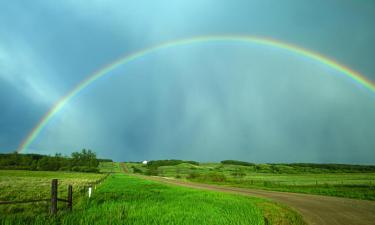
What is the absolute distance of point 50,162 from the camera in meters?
172

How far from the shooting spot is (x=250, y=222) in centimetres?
1341

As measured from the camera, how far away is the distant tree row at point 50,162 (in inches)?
6501

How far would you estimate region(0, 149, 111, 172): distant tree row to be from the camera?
165 meters

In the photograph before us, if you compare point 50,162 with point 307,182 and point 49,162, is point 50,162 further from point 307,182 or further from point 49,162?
point 307,182

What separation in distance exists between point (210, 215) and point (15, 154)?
189m

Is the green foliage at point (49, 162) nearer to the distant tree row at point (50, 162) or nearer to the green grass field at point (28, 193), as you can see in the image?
the distant tree row at point (50, 162)

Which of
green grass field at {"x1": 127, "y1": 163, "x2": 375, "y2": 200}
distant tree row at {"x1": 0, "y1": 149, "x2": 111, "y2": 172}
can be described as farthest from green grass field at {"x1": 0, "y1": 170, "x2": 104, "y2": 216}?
distant tree row at {"x1": 0, "y1": 149, "x2": 111, "y2": 172}

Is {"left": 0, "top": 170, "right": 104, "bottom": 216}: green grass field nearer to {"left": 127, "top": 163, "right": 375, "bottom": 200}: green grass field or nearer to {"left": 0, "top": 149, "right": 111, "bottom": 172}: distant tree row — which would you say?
{"left": 127, "top": 163, "right": 375, "bottom": 200}: green grass field

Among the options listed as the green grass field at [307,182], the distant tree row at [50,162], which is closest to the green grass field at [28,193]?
the green grass field at [307,182]

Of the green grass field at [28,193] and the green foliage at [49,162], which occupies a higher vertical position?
the green foliage at [49,162]

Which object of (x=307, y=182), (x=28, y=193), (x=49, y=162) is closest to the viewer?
(x=28, y=193)

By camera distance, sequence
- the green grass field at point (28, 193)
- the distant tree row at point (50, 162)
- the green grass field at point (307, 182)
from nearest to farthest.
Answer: the green grass field at point (28, 193)
the green grass field at point (307, 182)
the distant tree row at point (50, 162)

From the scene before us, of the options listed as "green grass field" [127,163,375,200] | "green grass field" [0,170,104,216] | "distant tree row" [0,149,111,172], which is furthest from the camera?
"distant tree row" [0,149,111,172]

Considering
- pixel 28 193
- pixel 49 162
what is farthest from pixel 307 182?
pixel 49 162
